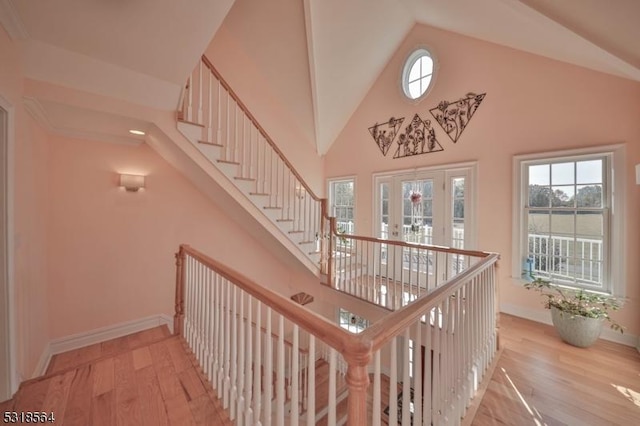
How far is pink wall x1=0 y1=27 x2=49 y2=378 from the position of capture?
1740 mm

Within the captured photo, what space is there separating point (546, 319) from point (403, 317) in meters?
3.28

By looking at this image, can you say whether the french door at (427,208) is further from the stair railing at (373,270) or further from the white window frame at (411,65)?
the white window frame at (411,65)

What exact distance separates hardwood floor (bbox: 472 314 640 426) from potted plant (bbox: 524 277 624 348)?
0.38 ft

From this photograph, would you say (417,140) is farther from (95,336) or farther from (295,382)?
(95,336)

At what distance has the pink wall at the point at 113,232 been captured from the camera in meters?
2.87

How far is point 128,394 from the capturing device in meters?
1.74

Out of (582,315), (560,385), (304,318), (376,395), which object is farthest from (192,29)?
(582,315)

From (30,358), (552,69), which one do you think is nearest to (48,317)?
(30,358)

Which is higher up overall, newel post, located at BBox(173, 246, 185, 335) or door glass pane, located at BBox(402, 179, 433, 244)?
door glass pane, located at BBox(402, 179, 433, 244)

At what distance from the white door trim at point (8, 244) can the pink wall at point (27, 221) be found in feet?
0.25

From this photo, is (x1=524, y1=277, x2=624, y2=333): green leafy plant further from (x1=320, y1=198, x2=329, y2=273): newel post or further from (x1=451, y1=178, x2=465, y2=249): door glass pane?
(x1=320, y1=198, x2=329, y2=273): newel post

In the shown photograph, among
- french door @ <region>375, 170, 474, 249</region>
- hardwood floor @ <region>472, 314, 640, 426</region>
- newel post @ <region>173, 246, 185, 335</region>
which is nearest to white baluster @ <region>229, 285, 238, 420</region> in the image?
newel post @ <region>173, 246, 185, 335</region>

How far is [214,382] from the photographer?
5.83 ft

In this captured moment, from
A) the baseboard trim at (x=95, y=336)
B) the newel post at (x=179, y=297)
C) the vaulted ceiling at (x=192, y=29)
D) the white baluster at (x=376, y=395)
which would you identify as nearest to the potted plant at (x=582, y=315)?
the vaulted ceiling at (x=192, y=29)
